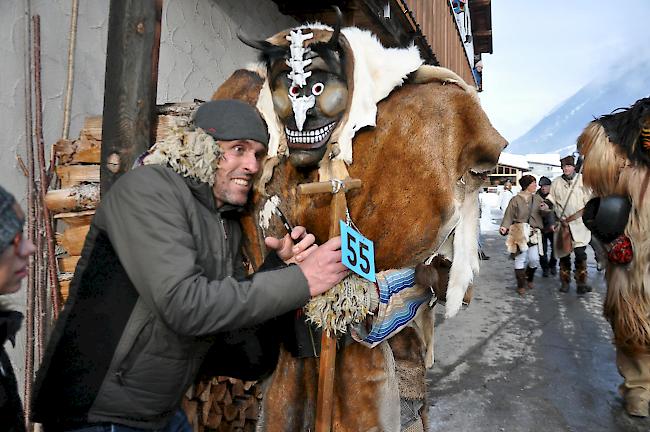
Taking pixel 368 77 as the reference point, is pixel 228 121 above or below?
below

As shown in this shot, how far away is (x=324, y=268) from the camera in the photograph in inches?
62.7

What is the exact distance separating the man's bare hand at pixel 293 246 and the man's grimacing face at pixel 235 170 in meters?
0.22

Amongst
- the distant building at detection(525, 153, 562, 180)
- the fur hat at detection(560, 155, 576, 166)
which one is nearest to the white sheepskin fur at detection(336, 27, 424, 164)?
the fur hat at detection(560, 155, 576, 166)

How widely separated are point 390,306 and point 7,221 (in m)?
1.36

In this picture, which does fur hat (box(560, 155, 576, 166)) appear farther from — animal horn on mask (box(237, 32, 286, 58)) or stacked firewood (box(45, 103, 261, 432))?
animal horn on mask (box(237, 32, 286, 58))

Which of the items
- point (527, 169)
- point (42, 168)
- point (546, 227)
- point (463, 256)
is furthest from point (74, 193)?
point (527, 169)

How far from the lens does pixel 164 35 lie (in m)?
3.43

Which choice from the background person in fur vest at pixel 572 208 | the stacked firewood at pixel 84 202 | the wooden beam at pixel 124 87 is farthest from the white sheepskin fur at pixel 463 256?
the background person in fur vest at pixel 572 208

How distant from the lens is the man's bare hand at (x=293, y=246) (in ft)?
5.90

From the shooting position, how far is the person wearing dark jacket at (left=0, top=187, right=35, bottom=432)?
1082 millimetres

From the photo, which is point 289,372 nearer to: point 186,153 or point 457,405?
point 186,153

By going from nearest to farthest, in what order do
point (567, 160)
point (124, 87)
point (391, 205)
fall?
point (391, 205) → point (124, 87) → point (567, 160)

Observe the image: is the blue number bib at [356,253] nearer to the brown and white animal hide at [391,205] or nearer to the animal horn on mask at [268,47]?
the brown and white animal hide at [391,205]

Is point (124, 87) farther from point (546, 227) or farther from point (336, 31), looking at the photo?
point (546, 227)
